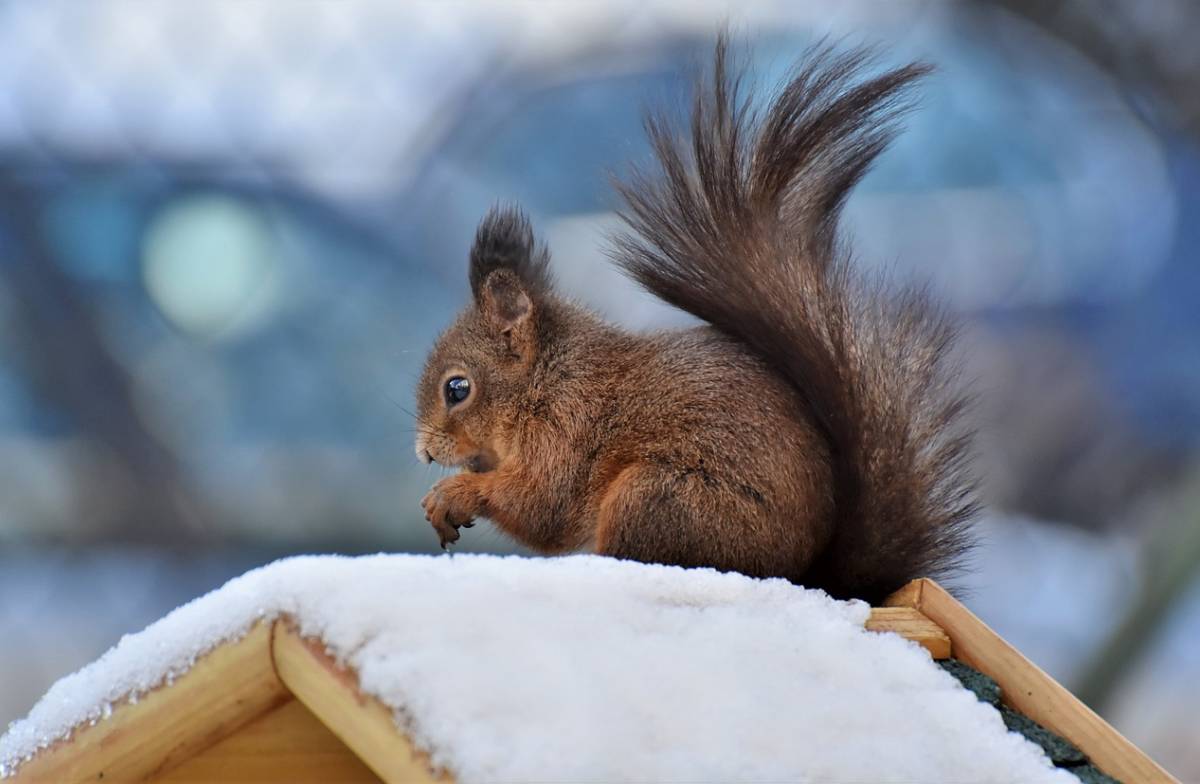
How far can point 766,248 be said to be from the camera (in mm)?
1172

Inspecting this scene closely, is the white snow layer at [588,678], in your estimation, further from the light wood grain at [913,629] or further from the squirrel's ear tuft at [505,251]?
the squirrel's ear tuft at [505,251]

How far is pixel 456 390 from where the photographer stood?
1.33 m

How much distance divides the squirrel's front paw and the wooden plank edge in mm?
399

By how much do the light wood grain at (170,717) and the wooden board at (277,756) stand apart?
0.03m

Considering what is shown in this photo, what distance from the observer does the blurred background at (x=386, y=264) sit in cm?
198

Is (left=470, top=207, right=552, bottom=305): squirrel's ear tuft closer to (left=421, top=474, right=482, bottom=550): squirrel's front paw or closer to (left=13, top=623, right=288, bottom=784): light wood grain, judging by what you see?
(left=421, top=474, right=482, bottom=550): squirrel's front paw

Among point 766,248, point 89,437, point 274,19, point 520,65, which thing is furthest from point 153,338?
point 766,248

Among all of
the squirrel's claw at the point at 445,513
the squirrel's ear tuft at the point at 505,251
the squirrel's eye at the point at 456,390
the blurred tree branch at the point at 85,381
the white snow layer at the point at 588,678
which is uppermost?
the squirrel's ear tuft at the point at 505,251

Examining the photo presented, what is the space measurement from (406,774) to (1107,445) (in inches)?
64.8

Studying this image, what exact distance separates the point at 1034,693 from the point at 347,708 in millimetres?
525

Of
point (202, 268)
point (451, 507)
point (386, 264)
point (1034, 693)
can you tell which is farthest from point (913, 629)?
point (202, 268)

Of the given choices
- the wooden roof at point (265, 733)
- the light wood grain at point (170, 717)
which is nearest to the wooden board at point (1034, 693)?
the wooden roof at point (265, 733)

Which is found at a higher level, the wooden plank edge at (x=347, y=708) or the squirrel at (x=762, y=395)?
the squirrel at (x=762, y=395)

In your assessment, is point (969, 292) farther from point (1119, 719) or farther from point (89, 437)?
point (89, 437)
